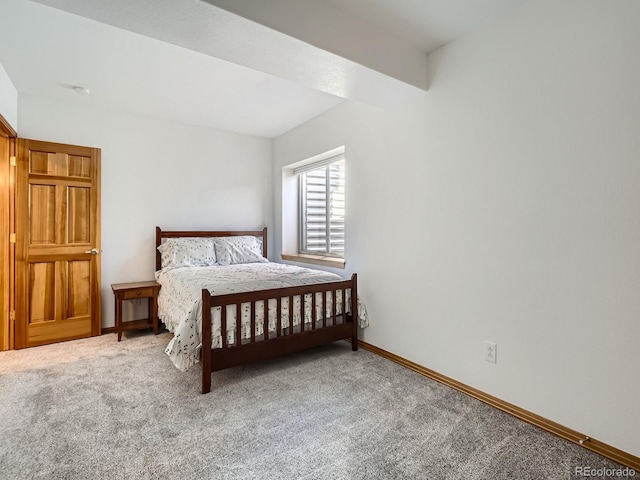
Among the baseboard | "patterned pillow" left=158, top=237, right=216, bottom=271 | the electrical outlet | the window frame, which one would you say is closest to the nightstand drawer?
"patterned pillow" left=158, top=237, right=216, bottom=271

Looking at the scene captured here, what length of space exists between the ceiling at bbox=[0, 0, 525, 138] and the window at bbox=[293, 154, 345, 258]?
881 millimetres

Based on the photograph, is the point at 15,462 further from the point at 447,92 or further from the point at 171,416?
the point at 447,92

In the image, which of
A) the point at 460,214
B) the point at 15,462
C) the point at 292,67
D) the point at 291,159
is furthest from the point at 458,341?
the point at 291,159

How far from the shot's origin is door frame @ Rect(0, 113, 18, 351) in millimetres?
2990

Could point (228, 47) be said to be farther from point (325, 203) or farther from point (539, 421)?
point (539, 421)

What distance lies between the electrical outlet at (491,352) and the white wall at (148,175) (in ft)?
11.0

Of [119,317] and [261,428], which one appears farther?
[119,317]

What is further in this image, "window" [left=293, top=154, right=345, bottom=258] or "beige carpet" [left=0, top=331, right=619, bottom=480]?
"window" [left=293, top=154, right=345, bottom=258]

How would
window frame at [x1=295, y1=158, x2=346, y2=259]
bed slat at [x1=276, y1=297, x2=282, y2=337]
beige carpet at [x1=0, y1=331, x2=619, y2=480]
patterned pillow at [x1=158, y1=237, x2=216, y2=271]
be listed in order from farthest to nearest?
window frame at [x1=295, y1=158, x2=346, y2=259], patterned pillow at [x1=158, y1=237, x2=216, y2=271], bed slat at [x1=276, y1=297, x2=282, y2=337], beige carpet at [x1=0, y1=331, x2=619, y2=480]

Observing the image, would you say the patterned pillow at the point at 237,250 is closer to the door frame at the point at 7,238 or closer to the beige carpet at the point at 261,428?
the beige carpet at the point at 261,428

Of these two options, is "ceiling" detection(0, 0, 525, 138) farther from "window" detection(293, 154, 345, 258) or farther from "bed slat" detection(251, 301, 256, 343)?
"bed slat" detection(251, 301, 256, 343)

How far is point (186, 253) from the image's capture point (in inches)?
148

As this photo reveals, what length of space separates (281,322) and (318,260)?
1.32 m

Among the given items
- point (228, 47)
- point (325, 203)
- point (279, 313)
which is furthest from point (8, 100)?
point (325, 203)
